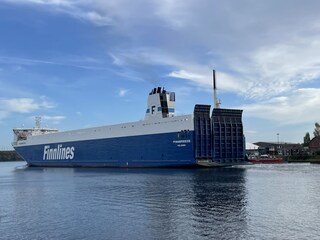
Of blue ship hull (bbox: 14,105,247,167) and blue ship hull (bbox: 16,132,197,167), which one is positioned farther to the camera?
blue ship hull (bbox: 16,132,197,167)

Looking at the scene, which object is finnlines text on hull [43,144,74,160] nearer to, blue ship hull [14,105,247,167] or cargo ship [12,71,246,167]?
cargo ship [12,71,246,167]

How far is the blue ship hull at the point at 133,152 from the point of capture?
5066 centimetres

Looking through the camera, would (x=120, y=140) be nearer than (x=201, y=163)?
No

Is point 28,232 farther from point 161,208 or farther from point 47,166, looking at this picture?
point 47,166

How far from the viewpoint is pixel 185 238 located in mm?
13141

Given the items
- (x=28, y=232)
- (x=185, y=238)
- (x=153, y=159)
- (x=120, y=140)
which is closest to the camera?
(x=185, y=238)

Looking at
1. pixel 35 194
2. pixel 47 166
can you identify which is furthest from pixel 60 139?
pixel 35 194

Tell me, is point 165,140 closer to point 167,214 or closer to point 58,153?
point 58,153

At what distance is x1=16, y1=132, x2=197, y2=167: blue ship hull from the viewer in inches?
1994

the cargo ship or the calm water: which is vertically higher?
the cargo ship

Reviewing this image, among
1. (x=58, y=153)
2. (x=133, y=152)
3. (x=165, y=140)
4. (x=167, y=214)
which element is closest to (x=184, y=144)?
(x=165, y=140)

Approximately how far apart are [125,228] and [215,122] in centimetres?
3817

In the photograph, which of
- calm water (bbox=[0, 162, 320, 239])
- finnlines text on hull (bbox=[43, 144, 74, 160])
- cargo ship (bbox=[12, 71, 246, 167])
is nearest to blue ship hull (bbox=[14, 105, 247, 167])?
cargo ship (bbox=[12, 71, 246, 167])

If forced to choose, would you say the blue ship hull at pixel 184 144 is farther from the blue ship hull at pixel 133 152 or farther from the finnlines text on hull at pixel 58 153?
the finnlines text on hull at pixel 58 153
